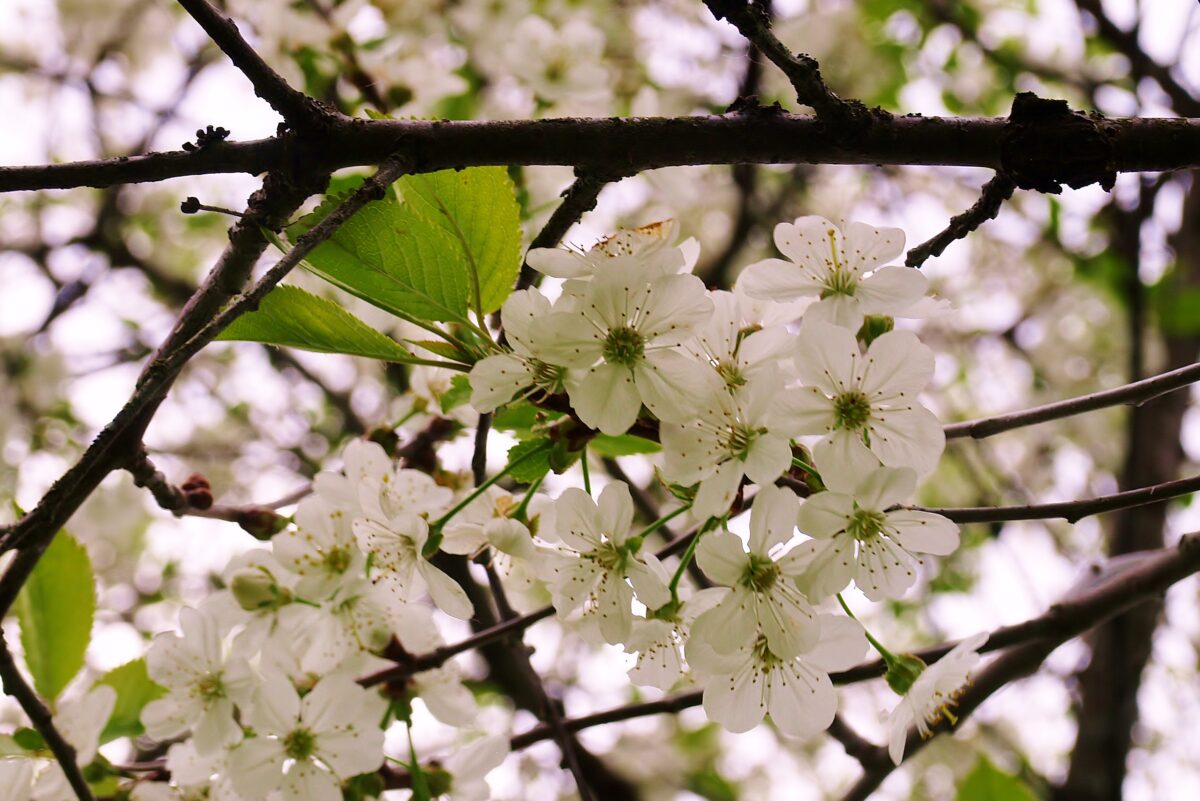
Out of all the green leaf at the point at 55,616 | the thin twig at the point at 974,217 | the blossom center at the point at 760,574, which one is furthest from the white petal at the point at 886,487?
the green leaf at the point at 55,616

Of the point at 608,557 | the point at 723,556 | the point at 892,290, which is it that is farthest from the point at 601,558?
the point at 892,290

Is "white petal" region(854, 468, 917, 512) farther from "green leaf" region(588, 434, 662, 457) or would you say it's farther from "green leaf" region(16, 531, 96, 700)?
"green leaf" region(16, 531, 96, 700)

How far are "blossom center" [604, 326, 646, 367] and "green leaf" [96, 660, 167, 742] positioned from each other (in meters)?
0.84

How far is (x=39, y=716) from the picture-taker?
0.94 metres

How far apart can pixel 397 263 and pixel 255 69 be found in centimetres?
18

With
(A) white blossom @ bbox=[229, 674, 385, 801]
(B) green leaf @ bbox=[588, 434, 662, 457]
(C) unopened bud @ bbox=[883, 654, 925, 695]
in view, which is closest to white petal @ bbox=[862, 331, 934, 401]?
(B) green leaf @ bbox=[588, 434, 662, 457]

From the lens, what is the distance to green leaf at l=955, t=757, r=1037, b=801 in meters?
1.22

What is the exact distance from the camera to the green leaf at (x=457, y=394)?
93 centimetres

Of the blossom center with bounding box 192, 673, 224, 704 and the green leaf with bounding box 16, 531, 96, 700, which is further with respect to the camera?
the green leaf with bounding box 16, 531, 96, 700

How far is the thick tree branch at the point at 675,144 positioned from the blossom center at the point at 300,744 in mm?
567

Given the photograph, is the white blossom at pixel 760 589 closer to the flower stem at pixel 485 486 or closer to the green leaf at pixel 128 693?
the flower stem at pixel 485 486

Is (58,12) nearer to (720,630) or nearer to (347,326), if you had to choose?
(347,326)

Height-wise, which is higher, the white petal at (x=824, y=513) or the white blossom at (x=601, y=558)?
the white blossom at (x=601, y=558)

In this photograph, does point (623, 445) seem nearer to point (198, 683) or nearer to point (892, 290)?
point (892, 290)
